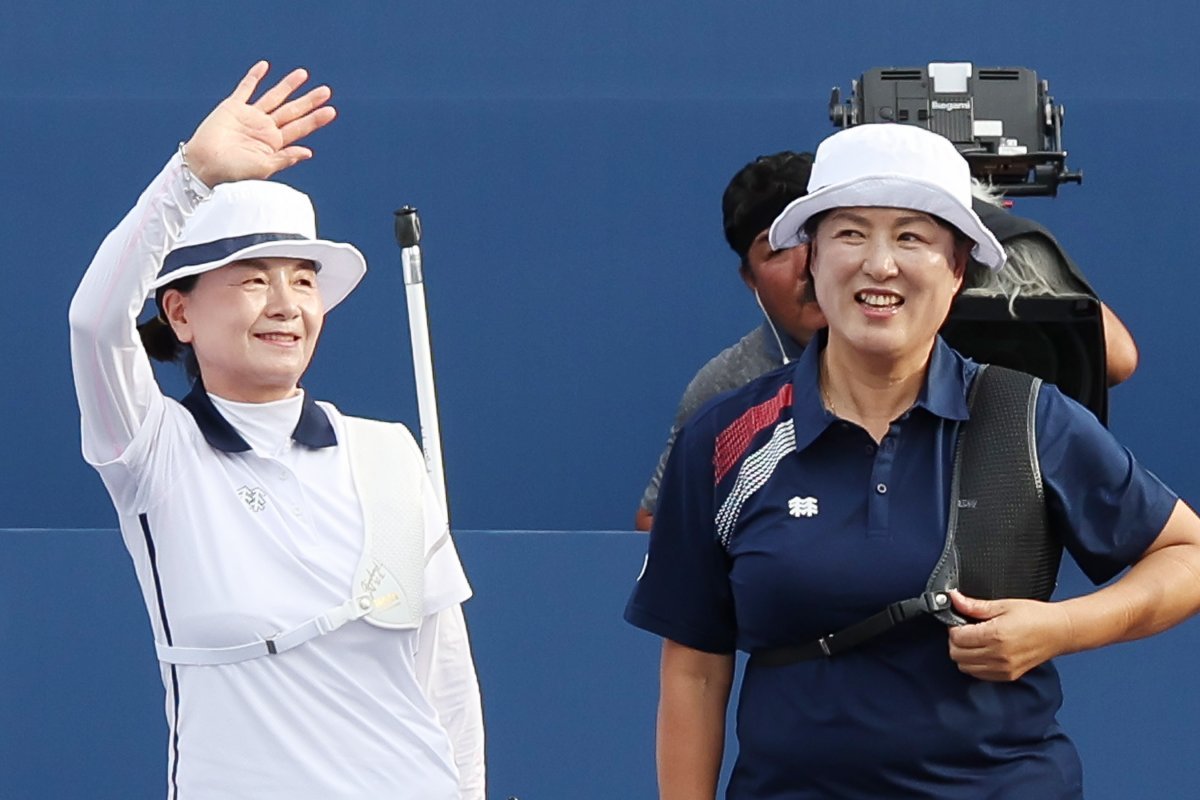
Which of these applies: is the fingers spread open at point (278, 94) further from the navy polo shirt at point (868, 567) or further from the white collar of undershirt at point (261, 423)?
the navy polo shirt at point (868, 567)

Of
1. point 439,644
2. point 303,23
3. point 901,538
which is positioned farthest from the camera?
point 303,23

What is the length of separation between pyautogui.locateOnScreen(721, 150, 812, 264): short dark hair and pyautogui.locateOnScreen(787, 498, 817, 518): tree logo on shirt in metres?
1.30

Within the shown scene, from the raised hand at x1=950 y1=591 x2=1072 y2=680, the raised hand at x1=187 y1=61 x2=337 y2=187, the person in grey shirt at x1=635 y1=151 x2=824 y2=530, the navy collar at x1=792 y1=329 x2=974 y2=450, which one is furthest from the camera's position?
the person in grey shirt at x1=635 y1=151 x2=824 y2=530

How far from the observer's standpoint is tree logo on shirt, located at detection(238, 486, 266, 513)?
2225 mm

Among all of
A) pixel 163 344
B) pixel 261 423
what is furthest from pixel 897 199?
pixel 163 344

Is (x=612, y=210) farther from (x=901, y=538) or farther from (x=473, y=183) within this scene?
(x=901, y=538)

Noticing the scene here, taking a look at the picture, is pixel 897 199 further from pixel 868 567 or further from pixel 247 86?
pixel 247 86

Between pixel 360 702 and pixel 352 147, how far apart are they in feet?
8.34

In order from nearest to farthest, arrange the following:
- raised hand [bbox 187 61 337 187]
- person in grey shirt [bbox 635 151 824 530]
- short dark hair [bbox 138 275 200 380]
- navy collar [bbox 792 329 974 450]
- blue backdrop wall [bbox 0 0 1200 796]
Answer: navy collar [bbox 792 329 974 450], raised hand [bbox 187 61 337 187], short dark hair [bbox 138 275 200 380], person in grey shirt [bbox 635 151 824 530], blue backdrop wall [bbox 0 0 1200 796]

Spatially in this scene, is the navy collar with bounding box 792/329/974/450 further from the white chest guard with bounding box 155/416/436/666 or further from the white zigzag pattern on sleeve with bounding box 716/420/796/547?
the white chest guard with bounding box 155/416/436/666

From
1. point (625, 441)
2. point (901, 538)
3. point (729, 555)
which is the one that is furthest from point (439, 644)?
point (625, 441)

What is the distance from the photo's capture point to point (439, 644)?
7.68 feet

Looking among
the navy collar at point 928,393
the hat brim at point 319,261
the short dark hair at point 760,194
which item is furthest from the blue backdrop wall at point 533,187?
the navy collar at point 928,393

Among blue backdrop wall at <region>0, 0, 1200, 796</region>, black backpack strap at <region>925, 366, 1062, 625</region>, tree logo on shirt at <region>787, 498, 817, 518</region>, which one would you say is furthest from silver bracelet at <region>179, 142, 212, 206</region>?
blue backdrop wall at <region>0, 0, 1200, 796</region>
